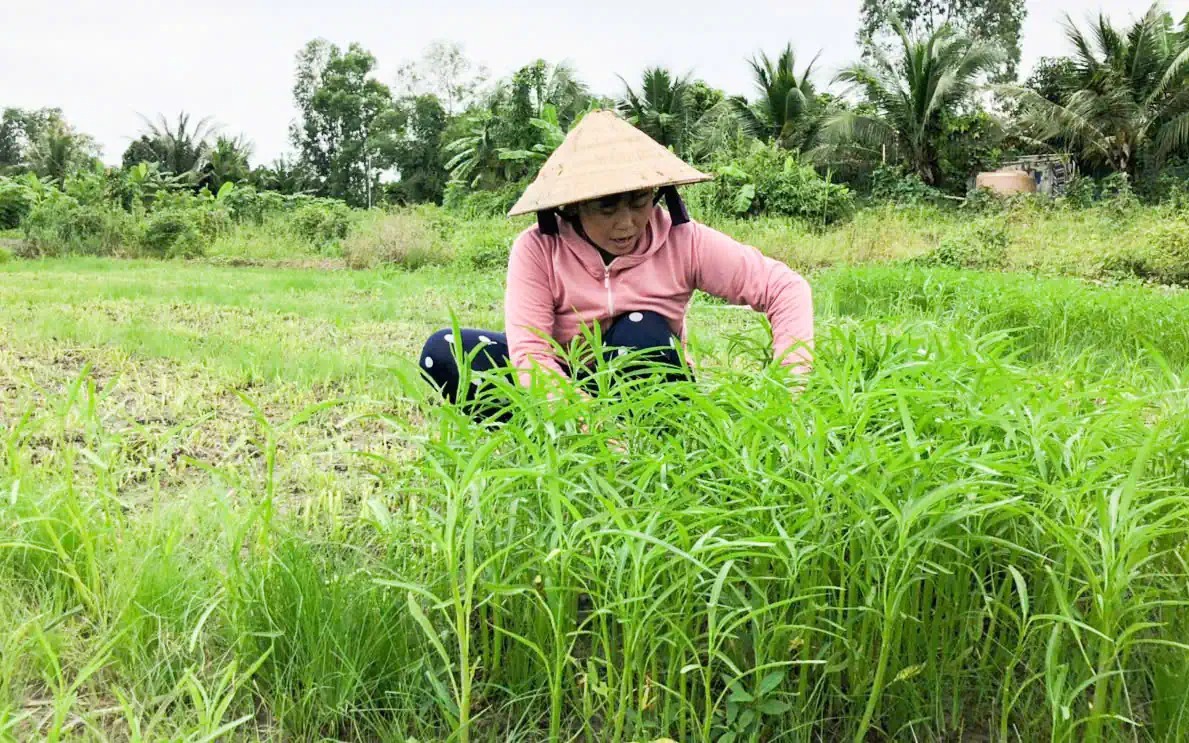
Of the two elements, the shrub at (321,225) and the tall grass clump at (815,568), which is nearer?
the tall grass clump at (815,568)

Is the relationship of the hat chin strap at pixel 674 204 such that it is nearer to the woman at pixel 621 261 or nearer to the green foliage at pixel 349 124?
the woman at pixel 621 261

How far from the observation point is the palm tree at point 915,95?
21.9 metres

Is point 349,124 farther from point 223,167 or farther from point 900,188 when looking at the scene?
point 900,188

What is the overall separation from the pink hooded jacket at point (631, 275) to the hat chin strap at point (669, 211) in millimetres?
21

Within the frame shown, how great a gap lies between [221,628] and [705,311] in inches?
223

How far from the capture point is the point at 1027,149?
25.0 m

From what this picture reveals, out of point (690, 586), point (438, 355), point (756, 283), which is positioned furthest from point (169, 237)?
point (690, 586)

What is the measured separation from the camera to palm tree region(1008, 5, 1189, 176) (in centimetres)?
2083

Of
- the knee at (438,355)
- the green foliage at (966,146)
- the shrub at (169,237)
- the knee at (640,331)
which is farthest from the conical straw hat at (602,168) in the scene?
the green foliage at (966,146)

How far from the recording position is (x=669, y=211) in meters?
2.58

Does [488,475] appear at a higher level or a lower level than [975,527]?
higher

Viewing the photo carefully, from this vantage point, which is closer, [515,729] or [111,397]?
[515,729]

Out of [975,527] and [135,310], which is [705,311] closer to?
[135,310]

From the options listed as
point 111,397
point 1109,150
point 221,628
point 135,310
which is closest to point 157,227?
point 135,310
